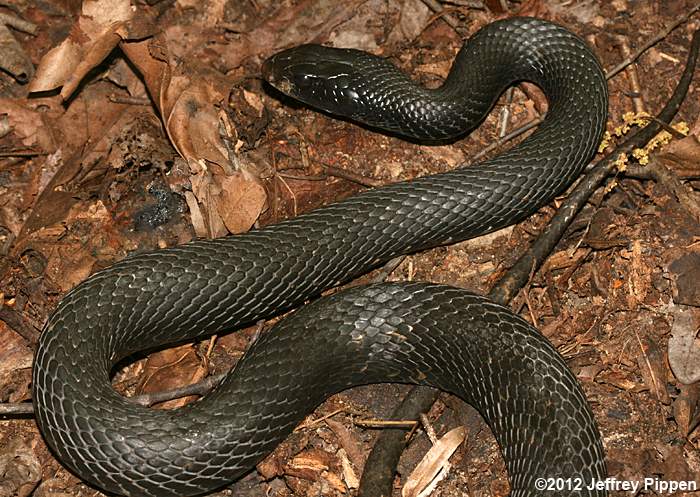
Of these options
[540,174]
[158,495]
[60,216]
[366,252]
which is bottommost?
[158,495]

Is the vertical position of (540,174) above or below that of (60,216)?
above

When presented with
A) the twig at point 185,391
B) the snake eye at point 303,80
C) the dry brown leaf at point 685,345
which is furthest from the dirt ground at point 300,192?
the snake eye at point 303,80

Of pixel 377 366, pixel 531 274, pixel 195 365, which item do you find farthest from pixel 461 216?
pixel 195 365

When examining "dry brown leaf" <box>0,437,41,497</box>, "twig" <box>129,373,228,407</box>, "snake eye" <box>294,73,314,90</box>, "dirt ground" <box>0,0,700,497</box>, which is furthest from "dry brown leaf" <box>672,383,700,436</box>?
"dry brown leaf" <box>0,437,41,497</box>

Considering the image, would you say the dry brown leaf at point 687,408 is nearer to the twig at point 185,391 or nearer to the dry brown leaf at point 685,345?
the dry brown leaf at point 685,345

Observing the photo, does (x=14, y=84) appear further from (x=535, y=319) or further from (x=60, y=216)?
(x=535, y=319)

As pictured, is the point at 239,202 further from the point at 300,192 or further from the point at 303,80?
the point at 303,80

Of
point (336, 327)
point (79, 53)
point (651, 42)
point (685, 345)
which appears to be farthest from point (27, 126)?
point (685, 345)
